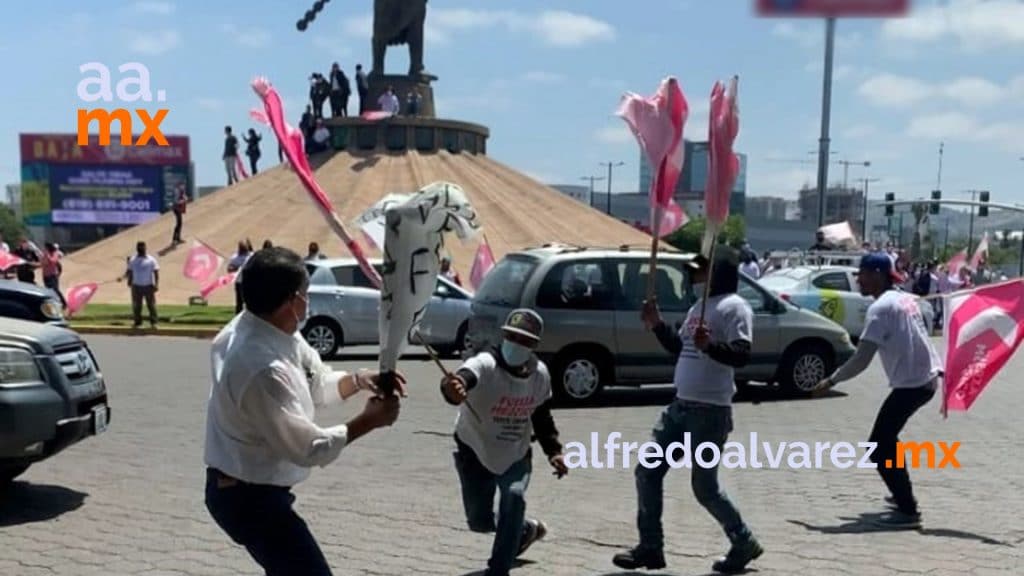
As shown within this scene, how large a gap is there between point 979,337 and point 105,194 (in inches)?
2595

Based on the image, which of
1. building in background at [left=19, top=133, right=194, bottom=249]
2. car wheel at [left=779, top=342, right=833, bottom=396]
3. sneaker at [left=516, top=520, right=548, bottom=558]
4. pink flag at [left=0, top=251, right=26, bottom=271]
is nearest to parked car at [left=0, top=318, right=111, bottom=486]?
sneaker at [left=516, top=520, right=548, bottom=558]

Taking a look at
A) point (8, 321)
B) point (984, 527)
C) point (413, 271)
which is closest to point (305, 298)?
point (413, 271)

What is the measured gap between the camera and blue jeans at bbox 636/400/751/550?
209 inches

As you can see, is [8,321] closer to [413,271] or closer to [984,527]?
[413,271]

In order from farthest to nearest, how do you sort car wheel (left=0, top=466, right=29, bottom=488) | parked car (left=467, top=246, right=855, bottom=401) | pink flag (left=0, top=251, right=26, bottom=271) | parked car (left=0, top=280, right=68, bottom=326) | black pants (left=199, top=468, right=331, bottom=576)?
1. pink flag (left=0, top=251, right=26, bottom=271)
2. parked car (left=467, top=246, right=855, bottom=401)
3. parked car (left=0, top=280, right=68, bottom=326)
4. car wheel (left=0, top=466, right=29, bottom=488)
5. black pants (left=199, top=468, right=331, bottom=576)

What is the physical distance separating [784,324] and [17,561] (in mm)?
8607

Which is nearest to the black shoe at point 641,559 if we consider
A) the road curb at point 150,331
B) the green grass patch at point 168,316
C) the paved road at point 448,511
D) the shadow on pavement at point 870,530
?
the paved road at point 448,511

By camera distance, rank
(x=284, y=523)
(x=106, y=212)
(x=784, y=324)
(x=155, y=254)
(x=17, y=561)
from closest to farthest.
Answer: (x=284, y=523) → (x=17, y=561) → (x=784, y=324) → (x=155, y=254) → (x=106, y=212)

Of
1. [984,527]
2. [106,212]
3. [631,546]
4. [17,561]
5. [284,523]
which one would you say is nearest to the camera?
[284,523]

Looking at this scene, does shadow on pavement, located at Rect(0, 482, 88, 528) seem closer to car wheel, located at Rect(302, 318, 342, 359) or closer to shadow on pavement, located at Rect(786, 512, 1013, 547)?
shadow on pavement, located at Rect(786, 512, 1013, 547)

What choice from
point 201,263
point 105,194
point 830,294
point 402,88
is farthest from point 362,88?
point 105,194

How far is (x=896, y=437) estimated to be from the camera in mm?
6406

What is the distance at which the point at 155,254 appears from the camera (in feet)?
107

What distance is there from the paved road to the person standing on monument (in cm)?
3040
